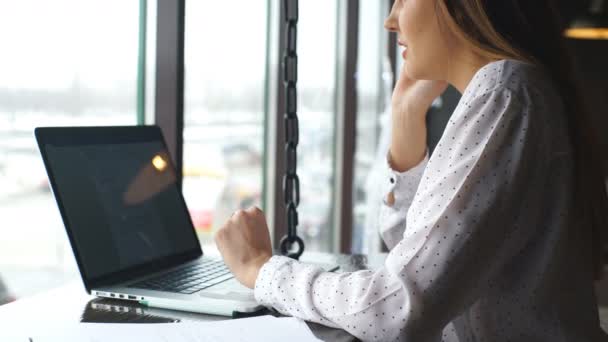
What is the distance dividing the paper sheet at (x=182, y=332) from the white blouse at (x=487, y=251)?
0.05 m

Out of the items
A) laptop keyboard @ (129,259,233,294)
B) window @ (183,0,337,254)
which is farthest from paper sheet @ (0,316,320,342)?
window @ (183,0,337,254)

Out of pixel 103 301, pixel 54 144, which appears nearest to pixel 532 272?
pixel 103 301

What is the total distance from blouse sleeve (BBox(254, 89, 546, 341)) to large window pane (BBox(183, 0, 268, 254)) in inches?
48.6

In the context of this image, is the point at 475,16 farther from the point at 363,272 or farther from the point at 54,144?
the point at 54,144

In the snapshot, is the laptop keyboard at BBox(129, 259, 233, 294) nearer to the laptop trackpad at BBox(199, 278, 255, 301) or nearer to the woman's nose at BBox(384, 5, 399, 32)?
the laptop trackpad at BBox(199, 278, 255, 301)

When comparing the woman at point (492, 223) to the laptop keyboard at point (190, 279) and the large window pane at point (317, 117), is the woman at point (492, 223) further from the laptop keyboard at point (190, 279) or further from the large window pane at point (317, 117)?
the large window pane at point (317, 117)

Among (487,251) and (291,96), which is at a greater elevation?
(291,96)

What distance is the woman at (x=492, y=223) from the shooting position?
2.97 feet

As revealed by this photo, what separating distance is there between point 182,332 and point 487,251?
1.23 ft

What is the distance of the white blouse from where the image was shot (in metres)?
0.90

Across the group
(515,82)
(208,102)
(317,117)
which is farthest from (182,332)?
(317,117)

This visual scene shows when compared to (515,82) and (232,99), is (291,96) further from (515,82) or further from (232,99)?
(232,99)

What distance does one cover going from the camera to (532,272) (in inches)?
38.3

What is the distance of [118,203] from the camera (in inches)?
47.5
